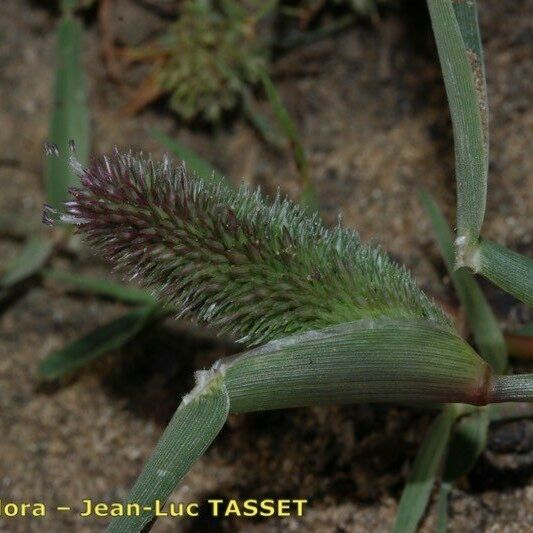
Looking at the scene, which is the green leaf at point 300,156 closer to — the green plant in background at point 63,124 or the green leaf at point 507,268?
the green plant in background at point 63,124

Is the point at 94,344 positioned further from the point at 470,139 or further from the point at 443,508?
the point at 470,139

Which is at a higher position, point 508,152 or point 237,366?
point 508,152

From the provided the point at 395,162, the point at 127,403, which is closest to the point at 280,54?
the point at 395,162

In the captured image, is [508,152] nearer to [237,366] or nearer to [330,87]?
[330,87]

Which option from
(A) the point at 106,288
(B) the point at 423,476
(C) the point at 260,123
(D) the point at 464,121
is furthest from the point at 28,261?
(D) the point at 464,121

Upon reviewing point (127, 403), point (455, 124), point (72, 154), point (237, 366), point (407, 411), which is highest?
point (455, 124)

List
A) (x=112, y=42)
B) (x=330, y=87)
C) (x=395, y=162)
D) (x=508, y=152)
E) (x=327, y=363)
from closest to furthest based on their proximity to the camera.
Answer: (x=327, y=363)
(x=508, y=152)
(x=395, y=162)
(x=330, y=87)
(x=112, y=42)

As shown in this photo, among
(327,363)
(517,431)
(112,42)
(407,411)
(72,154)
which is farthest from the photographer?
(112,42)
